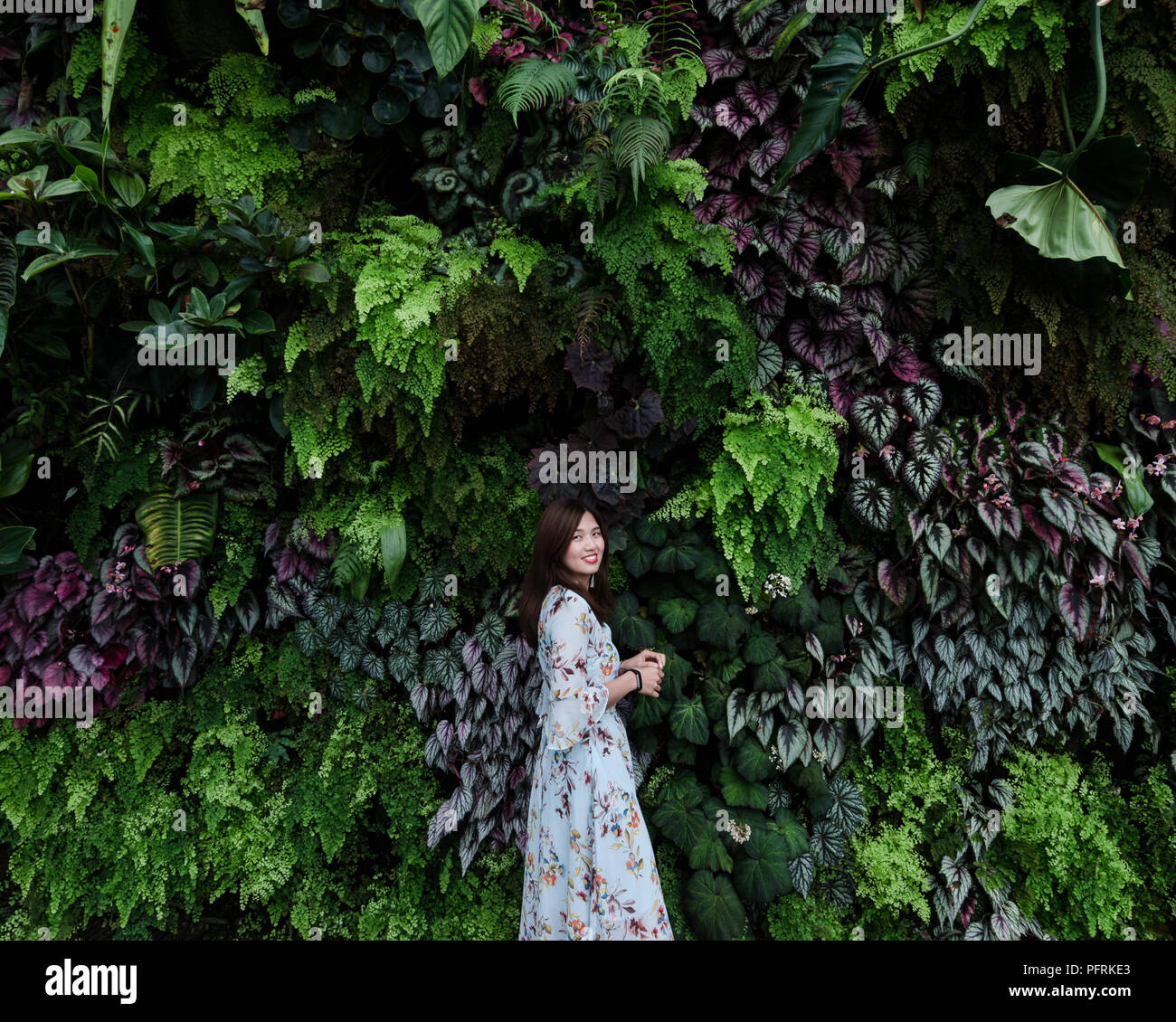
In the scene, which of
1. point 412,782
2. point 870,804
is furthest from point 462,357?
point 870,804

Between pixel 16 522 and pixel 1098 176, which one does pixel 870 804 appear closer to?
pixel 1098 176

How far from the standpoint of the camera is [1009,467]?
319cm

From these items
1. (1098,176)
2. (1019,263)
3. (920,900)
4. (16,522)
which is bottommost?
(920,900)

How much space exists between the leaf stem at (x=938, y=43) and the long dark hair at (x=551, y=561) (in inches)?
88.1

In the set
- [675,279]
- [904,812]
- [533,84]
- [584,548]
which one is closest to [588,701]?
[584,548]

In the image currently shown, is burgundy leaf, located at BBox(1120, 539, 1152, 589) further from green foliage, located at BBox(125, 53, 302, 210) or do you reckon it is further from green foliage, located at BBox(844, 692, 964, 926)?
green foliage, located at BBox(125, 53, 302, 210)

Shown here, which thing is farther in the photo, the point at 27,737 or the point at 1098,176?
the point at 27,737

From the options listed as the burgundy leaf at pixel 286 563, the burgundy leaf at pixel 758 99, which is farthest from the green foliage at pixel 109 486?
the burgundy leaf at pixel 758 99

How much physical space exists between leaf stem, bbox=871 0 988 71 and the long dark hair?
2237mm

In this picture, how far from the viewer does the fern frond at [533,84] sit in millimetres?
2689

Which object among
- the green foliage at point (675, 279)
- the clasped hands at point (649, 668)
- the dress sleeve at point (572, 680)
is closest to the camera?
the dress sleeve at point (572, 680)

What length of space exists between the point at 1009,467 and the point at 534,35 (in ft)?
9.74

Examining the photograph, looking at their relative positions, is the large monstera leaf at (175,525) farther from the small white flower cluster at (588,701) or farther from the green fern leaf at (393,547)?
the small white flower cluster at (588,701)

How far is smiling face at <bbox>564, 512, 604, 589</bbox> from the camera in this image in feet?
7.81
